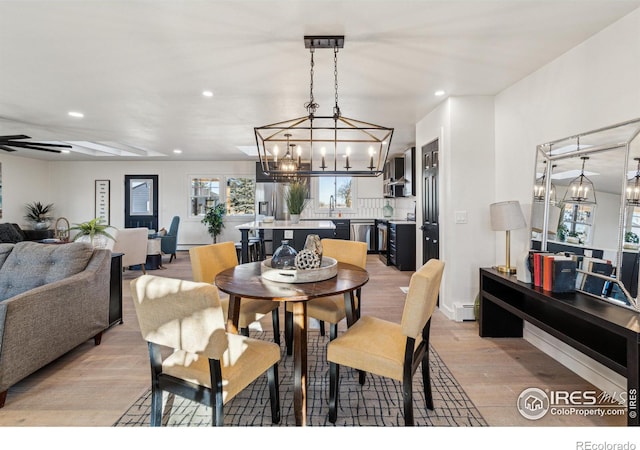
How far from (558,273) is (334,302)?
160 cm

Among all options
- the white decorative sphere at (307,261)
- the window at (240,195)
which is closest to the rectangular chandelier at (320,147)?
the white decorative sphere at (307,261)

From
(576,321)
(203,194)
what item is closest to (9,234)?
(203,194)

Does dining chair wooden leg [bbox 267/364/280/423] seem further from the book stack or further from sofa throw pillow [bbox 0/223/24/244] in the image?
sofa throw pillow [bbox 0/223/24/244]

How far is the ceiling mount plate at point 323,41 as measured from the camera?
2219 mm

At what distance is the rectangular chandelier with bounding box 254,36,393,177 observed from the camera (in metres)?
2.23

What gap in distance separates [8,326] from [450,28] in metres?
3.39

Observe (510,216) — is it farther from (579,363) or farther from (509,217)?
(579,363)

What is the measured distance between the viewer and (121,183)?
8.30 metres

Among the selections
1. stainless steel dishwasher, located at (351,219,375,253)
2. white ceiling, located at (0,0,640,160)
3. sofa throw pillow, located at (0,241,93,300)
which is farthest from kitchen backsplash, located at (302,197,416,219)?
sofa throw pillow, located at (0,241,93,300)

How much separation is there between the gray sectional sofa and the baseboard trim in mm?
3726

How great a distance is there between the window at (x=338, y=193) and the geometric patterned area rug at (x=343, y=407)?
6.11 m

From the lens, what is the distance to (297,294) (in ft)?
5.74

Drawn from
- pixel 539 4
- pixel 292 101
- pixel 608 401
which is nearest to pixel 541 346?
pixel 608 401
